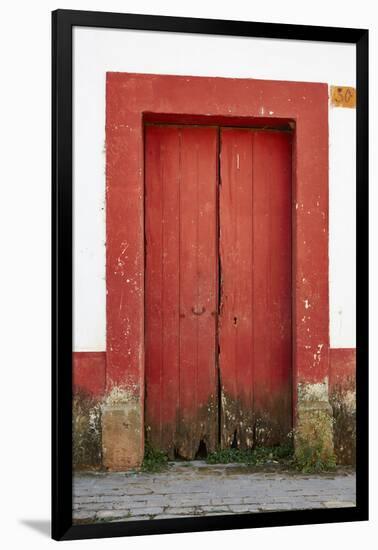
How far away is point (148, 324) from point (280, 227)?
3.98 feet

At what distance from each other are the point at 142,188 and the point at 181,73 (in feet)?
2.65

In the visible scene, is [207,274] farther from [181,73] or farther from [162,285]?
[181,73]

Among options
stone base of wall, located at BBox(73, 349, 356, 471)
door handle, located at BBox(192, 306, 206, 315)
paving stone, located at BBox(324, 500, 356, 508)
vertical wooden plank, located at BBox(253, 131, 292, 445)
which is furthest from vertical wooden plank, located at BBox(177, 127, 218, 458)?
paving stone, located at BBox(324, 500, 356, 508)

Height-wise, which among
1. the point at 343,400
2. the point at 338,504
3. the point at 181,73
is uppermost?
the point at 181,73

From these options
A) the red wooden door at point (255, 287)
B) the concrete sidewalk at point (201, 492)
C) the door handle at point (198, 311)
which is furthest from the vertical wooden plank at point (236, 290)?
the concrete sidewalk at point (201, 492)

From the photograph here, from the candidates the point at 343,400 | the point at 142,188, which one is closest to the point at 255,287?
the point at 343,400

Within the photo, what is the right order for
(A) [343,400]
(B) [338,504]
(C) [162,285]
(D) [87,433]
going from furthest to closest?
(C) [162,285] < (A) [343,400] < (D) [87,433] < (B) [338,504]

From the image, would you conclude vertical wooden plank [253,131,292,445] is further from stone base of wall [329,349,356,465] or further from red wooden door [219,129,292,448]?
stone base of wall [329,349,356,465]

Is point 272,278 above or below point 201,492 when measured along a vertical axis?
above

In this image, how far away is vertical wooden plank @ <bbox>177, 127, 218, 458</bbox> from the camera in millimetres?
5664

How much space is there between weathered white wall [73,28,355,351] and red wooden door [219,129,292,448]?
20.3 inches

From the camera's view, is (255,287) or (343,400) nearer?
(343,400)

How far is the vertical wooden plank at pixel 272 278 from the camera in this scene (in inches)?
224

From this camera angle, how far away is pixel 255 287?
573cm
